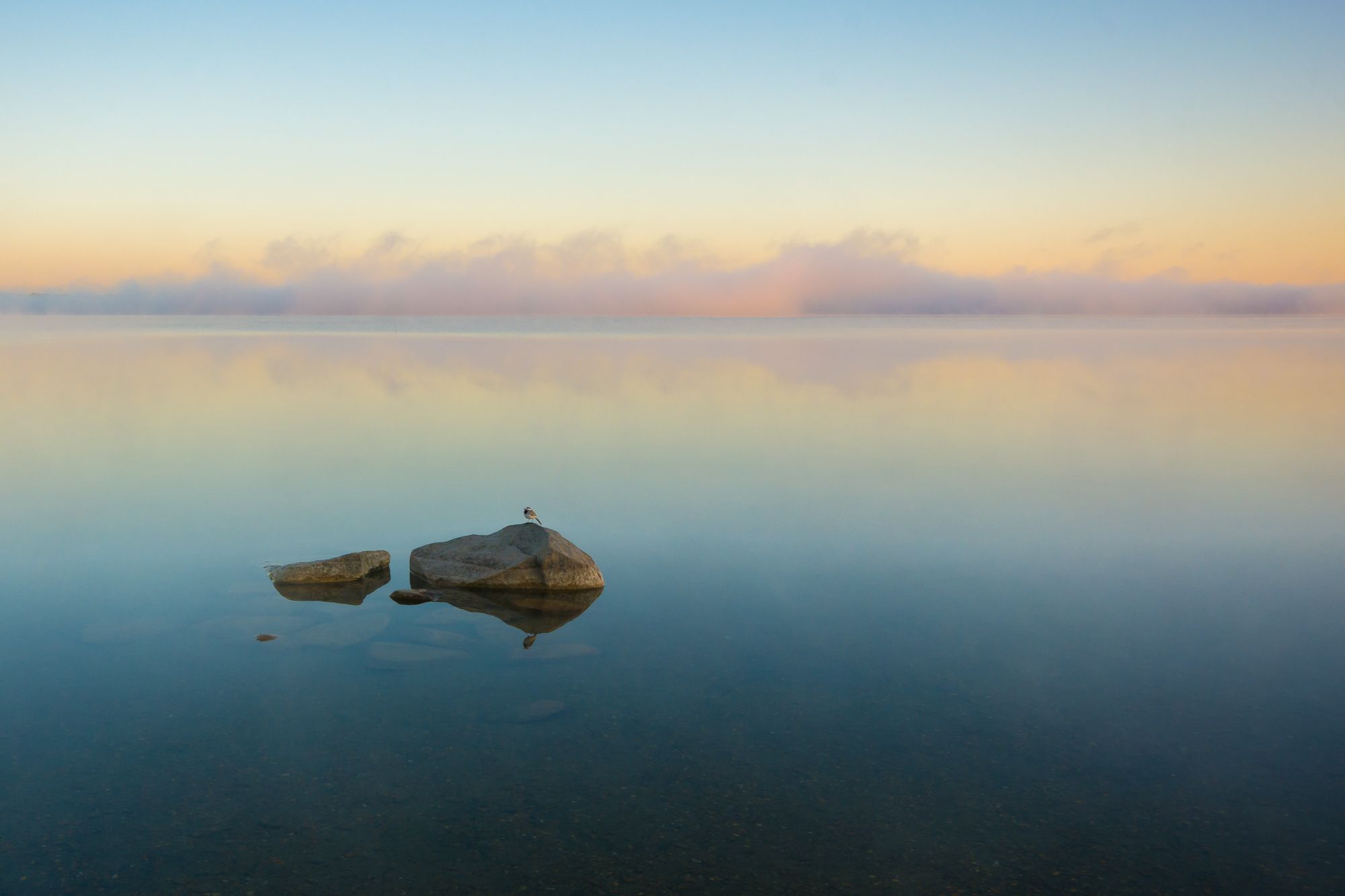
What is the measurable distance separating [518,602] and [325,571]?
3096 mm

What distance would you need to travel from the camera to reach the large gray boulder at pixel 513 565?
14.5 meters

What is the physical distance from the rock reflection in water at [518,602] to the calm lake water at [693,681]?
1.10 ft

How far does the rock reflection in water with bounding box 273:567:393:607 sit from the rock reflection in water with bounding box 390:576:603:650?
1.69 ft

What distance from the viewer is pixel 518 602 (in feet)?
46.3

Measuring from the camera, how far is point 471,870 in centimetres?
755

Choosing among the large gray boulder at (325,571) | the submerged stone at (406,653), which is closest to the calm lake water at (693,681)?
the submerged stone at (406,653)

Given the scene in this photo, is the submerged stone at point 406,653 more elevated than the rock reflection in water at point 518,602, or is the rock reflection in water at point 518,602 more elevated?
the submerged stone at point 406,653

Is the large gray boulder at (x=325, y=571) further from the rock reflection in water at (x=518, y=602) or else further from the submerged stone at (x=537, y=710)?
the submerged stone at (x=537, y=710)

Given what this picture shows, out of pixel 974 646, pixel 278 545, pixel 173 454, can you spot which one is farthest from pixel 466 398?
pixel 974 646

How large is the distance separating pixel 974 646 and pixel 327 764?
775cm

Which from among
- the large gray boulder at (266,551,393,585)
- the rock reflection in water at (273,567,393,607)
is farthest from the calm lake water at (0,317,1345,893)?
the large gray boulder at (266,551,393,585)

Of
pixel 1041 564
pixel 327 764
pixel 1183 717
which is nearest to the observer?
pixel 327 764

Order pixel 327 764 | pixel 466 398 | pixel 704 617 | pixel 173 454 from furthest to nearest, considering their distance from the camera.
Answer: pixel 466 398 < pixel 173 454 < pixel 704 617 < pixel 327 764

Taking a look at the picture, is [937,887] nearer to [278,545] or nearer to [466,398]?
[278,545]
